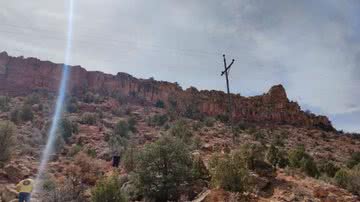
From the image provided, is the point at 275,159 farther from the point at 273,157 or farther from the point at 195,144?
the point at 195,144

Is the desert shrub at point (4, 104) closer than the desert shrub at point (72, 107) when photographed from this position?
Yes

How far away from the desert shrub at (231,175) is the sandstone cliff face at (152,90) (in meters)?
49.8

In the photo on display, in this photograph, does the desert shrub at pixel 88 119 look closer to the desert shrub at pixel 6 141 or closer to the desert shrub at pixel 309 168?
the desert shrub at pixel 6 141

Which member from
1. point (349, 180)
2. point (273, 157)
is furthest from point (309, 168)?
point (349, 180)

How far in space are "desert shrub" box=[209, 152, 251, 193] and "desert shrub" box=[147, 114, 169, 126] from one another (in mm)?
31230

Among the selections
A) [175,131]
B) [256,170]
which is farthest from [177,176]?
[175,131]

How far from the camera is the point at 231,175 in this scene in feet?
49.6

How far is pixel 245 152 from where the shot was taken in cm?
1877

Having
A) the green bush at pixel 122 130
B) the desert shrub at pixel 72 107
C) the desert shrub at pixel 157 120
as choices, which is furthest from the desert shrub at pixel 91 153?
the desert shrub at pixel 72 107

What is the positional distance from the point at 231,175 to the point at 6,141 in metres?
14.3

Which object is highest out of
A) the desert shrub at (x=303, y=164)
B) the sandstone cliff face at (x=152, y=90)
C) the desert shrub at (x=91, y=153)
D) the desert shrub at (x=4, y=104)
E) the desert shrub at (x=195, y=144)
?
the sandstone cliff face at (x=152, y=90)

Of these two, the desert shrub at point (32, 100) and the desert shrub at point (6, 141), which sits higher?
the desert shrub at point (32, 100)

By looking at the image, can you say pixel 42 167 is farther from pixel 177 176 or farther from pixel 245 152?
pixel 245 152

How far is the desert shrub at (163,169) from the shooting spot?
15.9 m
